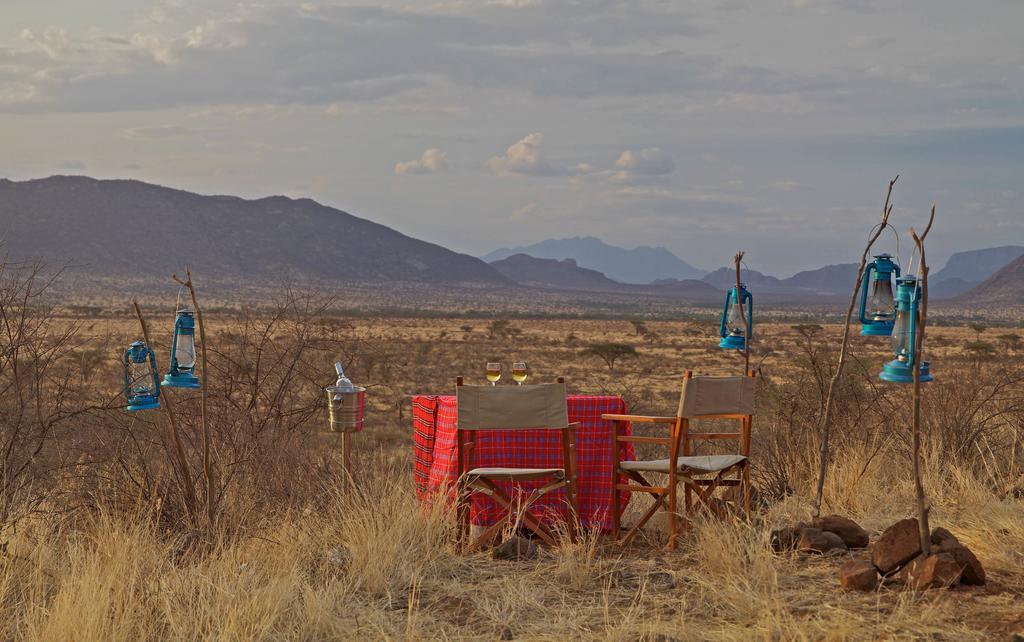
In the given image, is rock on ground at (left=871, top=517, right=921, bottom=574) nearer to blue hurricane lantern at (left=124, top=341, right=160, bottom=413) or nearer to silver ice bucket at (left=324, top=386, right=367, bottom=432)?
silver ice bucket at (left=324, top=386, right=367, bottom=432)

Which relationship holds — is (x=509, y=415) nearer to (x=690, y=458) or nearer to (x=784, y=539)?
(x=690, y=458)

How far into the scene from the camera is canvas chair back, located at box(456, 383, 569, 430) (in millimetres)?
5848

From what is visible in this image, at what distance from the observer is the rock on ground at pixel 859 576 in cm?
481

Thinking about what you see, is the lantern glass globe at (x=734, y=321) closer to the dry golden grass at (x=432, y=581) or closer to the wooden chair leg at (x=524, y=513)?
the dry golden grass at (x=432, y=581)

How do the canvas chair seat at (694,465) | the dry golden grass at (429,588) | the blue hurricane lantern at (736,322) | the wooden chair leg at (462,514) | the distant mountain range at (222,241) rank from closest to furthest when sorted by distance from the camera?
1. the dry golden grass at (429,588)
2. the wooden chair leg at (462,514)
3. the canvas chair seat at (694,465)
4. the blue hurricane lantern at (736,322)
5. the distant mountain range at (222,241)

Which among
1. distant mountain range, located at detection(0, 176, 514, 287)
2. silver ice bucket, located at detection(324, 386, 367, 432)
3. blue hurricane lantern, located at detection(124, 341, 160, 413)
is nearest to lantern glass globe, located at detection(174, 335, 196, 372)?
blue hurricane lantern, located at detection(124, 341, 160, 413)

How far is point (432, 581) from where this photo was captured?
522cm

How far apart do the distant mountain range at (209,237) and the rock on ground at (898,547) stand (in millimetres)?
104043

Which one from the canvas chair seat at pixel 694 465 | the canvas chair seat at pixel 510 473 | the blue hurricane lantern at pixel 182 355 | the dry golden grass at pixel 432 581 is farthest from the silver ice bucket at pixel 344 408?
the canvas chair seat at pixel 694 465

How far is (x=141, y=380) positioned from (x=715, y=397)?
9.76 feet

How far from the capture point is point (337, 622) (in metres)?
4.55

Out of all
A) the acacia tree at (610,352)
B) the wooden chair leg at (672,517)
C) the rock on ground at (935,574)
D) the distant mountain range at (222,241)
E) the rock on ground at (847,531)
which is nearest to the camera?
the rock on ground at (935,574)

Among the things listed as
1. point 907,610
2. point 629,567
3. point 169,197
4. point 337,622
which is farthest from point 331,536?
point 169,197

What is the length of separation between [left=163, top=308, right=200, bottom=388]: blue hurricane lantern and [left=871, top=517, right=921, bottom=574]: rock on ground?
10.5ft
